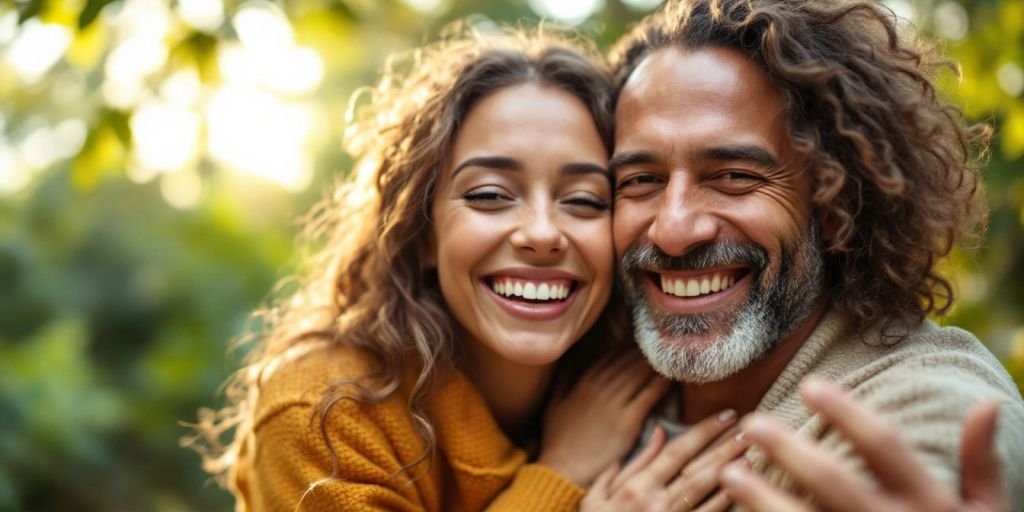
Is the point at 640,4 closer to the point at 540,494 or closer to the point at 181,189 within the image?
the point at 540,494

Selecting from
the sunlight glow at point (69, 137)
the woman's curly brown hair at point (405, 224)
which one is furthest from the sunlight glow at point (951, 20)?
the sunlight glow at point (69, 137)

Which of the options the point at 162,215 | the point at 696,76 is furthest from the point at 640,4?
the point at 162,215

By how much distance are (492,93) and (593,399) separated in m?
0.96

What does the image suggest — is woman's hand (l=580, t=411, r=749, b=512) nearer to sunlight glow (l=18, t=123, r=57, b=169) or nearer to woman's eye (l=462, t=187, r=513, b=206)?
woman's eye (l=462, t=187, r=513, b=206)

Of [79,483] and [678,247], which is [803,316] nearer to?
[678,247]

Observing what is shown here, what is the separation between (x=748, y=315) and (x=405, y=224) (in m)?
1.06

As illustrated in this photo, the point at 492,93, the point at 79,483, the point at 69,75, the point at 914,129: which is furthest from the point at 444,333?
the point at 69,75

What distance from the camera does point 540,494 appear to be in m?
2.62

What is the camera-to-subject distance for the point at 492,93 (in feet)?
9.54

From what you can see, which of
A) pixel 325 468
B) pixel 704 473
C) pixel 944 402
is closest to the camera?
pixel 944 402

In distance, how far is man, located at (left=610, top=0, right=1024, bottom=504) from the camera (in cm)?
248

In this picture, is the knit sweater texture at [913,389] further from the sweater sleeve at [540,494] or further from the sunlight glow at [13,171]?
the sunlight glow at [13,171]

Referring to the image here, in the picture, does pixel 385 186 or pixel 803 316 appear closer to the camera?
pixel 803 316

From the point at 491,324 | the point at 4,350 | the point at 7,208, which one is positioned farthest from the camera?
the point at 7,208
